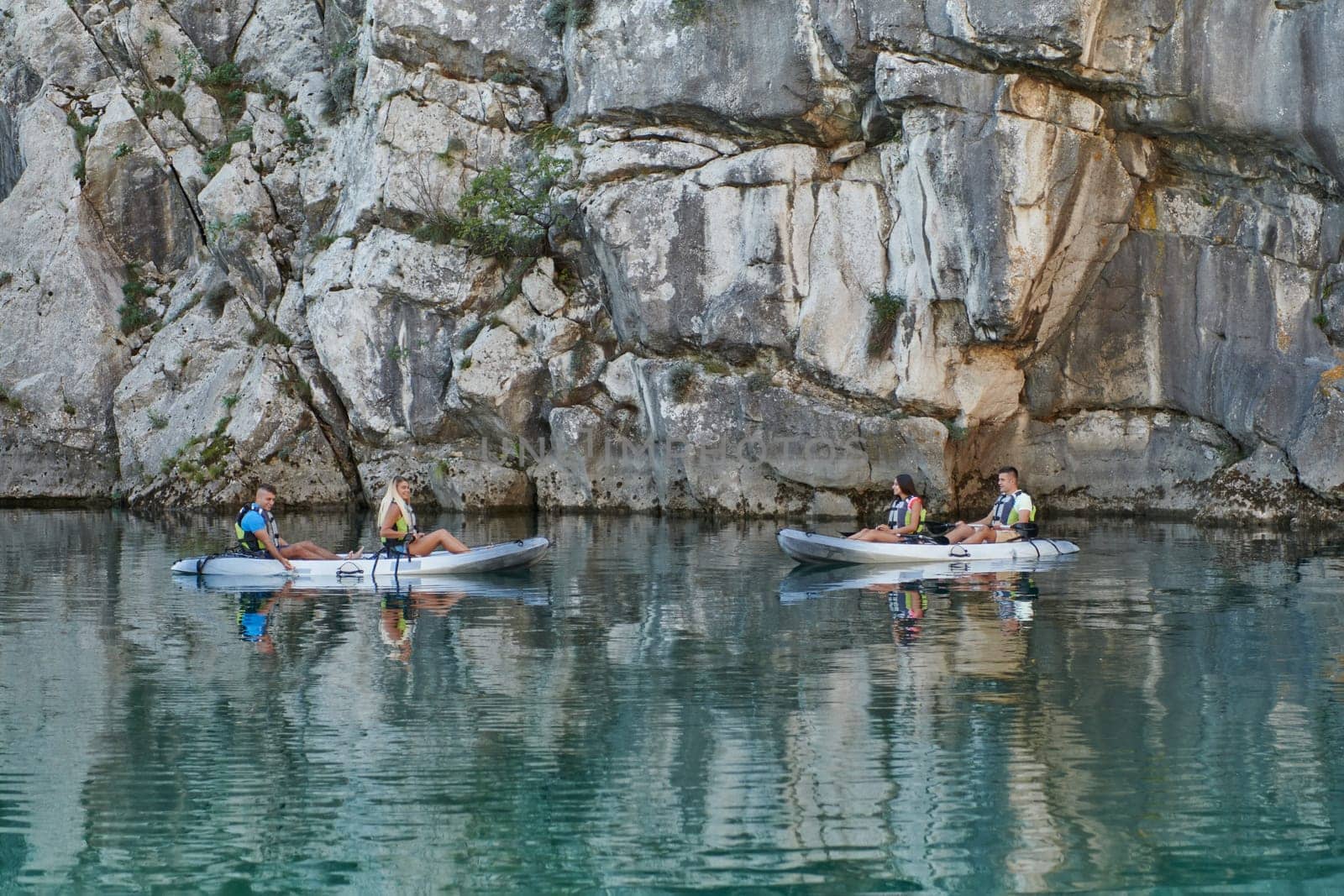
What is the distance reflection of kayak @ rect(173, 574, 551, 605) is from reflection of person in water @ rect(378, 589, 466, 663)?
0.77ft

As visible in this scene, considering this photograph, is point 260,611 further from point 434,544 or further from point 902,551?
point 902,551

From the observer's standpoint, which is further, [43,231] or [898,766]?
[43,231]

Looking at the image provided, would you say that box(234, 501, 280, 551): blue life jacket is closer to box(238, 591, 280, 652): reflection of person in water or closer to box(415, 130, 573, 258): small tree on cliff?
box(238, 591, 280, 652): reflection of person in water

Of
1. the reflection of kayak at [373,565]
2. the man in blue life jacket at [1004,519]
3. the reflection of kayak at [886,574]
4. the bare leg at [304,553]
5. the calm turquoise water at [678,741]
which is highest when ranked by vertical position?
the man in blue life jacket at [1004,519]

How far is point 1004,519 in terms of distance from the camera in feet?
66.0

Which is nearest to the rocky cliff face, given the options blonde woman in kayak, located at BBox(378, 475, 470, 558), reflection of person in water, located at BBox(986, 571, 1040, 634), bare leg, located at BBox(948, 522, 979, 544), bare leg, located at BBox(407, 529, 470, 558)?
bare leg, located at BBox(948, 522, 979, 544)

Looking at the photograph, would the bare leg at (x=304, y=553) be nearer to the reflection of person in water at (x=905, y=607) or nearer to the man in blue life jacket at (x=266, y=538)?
the man in blue life jacket at (x=266, y=538)

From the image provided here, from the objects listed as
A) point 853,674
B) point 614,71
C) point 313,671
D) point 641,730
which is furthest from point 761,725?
point 614,71

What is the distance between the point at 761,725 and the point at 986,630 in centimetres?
462

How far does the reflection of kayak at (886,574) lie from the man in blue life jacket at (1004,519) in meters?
0.59

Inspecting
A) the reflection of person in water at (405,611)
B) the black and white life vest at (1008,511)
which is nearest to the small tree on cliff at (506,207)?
the black and white life vest at (1008,511)

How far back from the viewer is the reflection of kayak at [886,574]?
1712 cm

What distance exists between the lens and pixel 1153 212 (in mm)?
26078

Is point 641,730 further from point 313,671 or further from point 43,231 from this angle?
point 43,231
